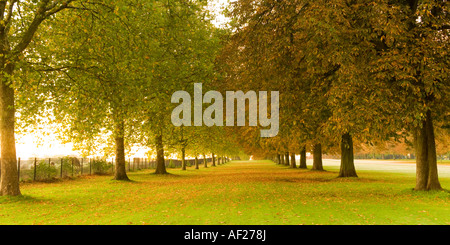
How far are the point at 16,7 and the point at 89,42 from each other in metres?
4.79

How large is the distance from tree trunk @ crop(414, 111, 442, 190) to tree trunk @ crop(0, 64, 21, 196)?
65.2ft

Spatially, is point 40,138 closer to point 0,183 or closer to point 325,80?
point 0,183

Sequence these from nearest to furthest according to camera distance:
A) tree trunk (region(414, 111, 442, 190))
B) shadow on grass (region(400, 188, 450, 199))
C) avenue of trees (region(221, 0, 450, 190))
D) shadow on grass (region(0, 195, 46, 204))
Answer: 1. avenue of trees (region(221, 0, 450, 190))
2. shadow on grass (region(0, 195, 46, 204))
3. shadow on grass (region(400, 188, 450, 199))
4. tree trunk (region(414, 111, 442, 190))

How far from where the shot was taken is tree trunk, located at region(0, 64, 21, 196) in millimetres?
14633

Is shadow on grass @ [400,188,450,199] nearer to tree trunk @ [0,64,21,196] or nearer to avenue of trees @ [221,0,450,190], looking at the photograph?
avenue of trees @ [221,0,450,190]

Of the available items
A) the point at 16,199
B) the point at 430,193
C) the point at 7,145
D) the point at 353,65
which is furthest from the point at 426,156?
the point at 7,145

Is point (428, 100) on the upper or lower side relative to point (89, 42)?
lower

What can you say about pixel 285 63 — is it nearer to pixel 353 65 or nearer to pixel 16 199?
pixel 353 65

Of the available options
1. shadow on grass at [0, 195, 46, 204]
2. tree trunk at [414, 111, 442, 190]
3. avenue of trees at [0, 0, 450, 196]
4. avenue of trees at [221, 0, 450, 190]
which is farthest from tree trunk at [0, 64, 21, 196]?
tree trunk at [414, 111, 442, 190]

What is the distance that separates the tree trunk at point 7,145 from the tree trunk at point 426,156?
19886 mm

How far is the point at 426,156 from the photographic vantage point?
1614 centimetres

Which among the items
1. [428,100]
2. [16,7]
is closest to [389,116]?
[428,100]

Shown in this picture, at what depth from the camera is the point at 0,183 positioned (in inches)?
595

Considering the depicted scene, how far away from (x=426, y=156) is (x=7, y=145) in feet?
67.3
